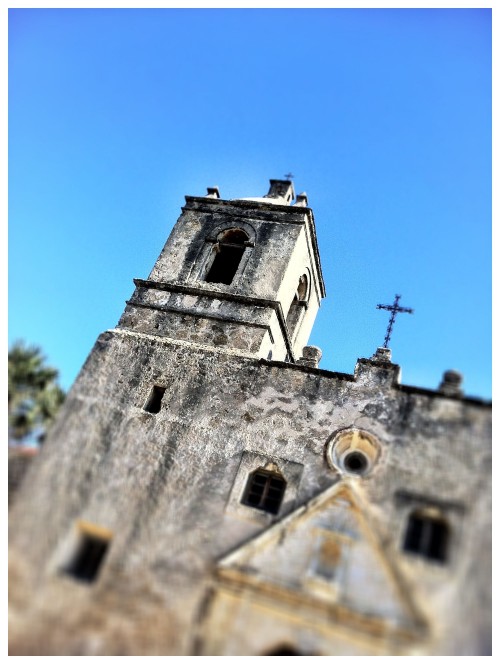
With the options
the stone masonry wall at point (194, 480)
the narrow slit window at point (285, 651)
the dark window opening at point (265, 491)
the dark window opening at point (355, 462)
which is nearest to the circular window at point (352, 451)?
the dark window opening at point (355, 462)

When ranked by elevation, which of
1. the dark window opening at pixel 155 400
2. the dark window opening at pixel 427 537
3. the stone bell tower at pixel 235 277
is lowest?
the dark window opening at pixel 427 537

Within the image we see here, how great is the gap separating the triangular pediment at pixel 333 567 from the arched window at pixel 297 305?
6.79m

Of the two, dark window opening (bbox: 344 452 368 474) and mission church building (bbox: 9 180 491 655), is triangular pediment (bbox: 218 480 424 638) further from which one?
dark window opening (bbox: 344 452 368 474)

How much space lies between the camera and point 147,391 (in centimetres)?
1114

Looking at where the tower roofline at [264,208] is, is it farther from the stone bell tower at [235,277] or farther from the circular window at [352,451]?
the circular window at [352,451]

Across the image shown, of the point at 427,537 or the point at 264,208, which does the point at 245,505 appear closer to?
the point at 427,537

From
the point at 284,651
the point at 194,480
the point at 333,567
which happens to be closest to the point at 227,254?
the point at 194,480

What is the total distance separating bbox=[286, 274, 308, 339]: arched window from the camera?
602 inches

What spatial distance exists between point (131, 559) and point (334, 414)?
16.0 ft

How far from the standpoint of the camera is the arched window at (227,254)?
14.1 metres

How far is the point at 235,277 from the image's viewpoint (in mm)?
13141

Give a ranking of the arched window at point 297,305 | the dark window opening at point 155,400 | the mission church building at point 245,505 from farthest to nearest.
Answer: the arched window at point 297,305, the dark window opening at point 155,400, the mission church building at point 245,505

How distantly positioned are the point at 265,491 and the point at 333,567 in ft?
6.41
